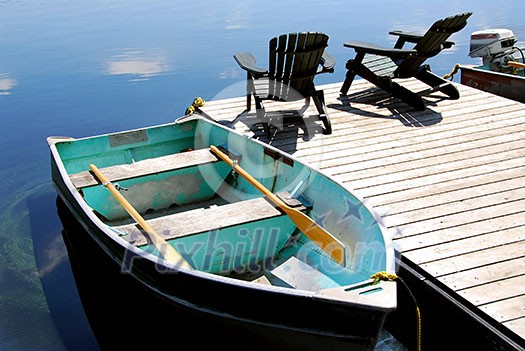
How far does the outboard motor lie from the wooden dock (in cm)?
124

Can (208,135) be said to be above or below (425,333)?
above

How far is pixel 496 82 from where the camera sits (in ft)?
22.9

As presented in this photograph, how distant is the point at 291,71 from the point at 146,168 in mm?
1809

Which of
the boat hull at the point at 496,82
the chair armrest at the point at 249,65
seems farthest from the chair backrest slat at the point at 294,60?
the boat hull at the point at 496,82

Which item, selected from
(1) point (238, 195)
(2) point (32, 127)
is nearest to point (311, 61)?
(1) point (238, 195)

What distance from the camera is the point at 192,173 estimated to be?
4.73 meters

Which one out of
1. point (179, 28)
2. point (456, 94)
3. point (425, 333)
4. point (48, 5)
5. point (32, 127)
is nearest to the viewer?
point (425, 333)

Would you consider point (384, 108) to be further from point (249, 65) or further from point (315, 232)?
point (315, 232)

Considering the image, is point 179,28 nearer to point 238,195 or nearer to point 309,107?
point 309,107

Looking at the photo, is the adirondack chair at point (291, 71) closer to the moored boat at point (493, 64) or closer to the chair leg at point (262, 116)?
the chair leg at point (262, 116)

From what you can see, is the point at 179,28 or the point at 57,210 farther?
the point at 179,28

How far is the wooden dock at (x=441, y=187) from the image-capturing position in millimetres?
3203

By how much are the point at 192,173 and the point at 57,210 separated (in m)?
2.01

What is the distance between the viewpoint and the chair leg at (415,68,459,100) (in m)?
6.35
